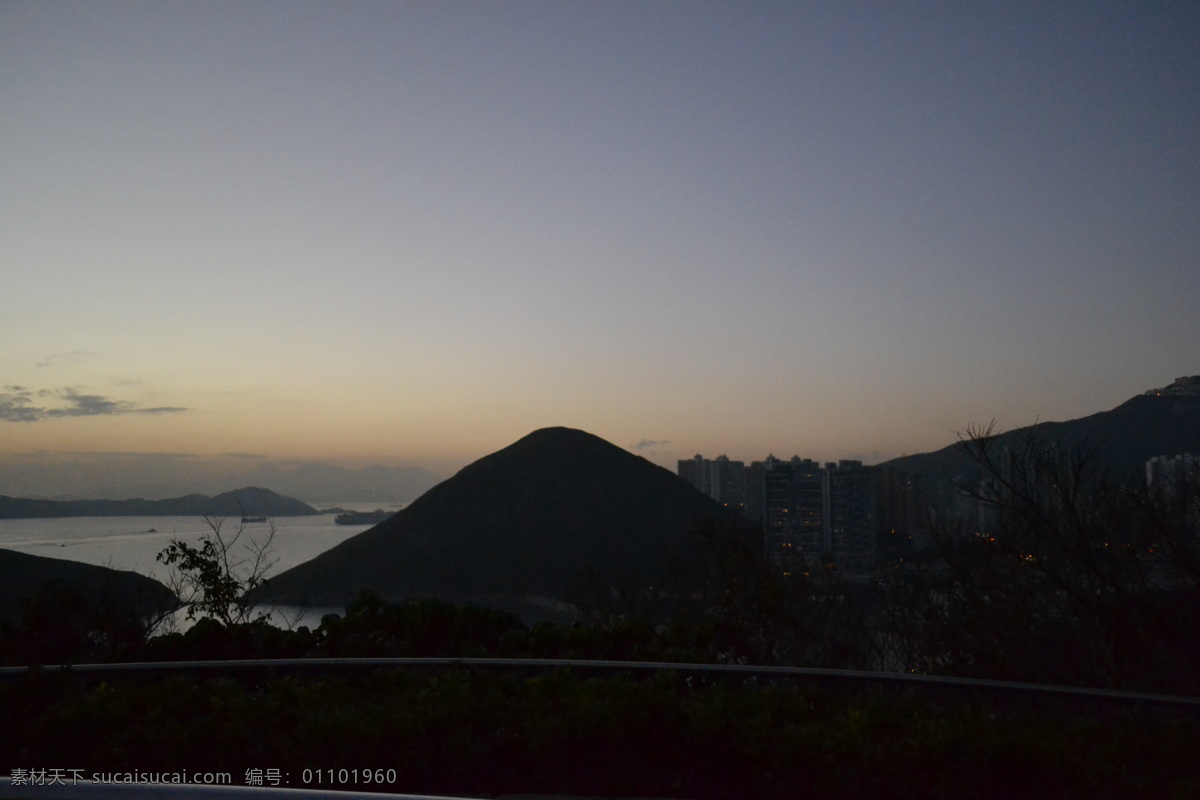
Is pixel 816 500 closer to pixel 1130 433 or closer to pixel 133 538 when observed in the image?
pixel 1130 433

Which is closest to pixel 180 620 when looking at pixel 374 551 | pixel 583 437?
pixel 374 551

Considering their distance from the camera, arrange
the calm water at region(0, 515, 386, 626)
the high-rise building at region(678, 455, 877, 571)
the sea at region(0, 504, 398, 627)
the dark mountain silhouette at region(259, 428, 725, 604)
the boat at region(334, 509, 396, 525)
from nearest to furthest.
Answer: the sea at region(0, 504, 398, 627)
the calm water at region(0, 515, 386, 626)
the dark mountain silhouette at region(259, 428, 725, 604)
the high-rise building at region(678, 455, 877, 571)
the boat at region(334, 509, 396, 525)

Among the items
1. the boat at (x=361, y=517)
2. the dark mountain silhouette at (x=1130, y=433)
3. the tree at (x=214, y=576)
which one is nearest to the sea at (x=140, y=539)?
the tree at (x=214, y=576)

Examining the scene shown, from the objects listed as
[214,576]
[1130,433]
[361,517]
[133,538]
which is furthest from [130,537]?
[1130,433]

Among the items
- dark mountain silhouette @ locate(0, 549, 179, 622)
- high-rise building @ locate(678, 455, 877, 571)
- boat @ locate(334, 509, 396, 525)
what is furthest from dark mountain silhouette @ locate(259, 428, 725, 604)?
dark mountain silhouette @ locate(0, 549, 179, 622)

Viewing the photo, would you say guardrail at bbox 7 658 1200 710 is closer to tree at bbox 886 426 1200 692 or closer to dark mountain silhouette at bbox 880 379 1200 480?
tree at bbox 886 426 1200 692

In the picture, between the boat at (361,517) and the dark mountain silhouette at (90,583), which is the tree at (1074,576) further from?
the boat at (361,517)

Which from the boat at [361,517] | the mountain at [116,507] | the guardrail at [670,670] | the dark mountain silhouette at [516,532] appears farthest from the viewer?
the boat at [361,517]
